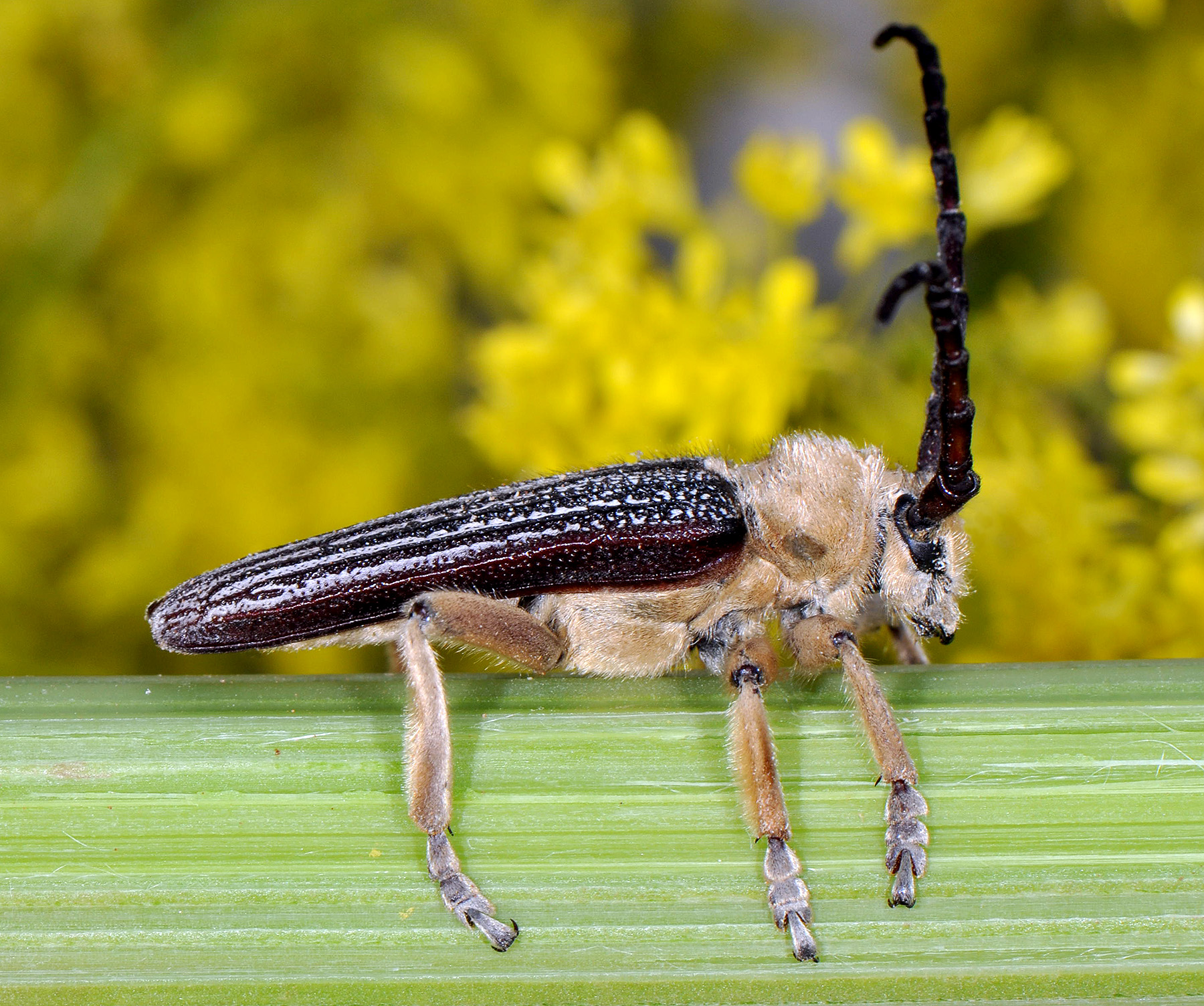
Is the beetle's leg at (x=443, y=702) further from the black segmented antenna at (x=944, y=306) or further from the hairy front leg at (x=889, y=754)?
the black segmented antenna at (x=944, y=306)

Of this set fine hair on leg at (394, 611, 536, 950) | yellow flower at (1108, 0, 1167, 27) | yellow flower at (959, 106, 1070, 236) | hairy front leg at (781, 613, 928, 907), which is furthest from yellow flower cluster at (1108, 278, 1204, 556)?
fine hair on leg at (394, 611, 536, 950)

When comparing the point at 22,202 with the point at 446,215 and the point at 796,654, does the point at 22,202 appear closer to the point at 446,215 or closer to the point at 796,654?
the point at 446,215

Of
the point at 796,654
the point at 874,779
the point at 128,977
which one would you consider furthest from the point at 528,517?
the point at 128,977

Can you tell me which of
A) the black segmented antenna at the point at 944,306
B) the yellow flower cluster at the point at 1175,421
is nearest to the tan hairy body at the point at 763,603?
the black segmented antenna at the point at 944,306

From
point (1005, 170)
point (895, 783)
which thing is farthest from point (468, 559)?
point (1005, 170)

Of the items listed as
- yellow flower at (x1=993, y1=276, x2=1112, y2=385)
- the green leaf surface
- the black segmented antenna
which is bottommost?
the green leaf surface

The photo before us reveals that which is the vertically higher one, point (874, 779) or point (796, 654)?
point (796, 654)

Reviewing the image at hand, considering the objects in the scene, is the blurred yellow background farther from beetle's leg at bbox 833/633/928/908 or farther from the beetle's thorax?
beetle's leg at bbox 833/633/928/908
